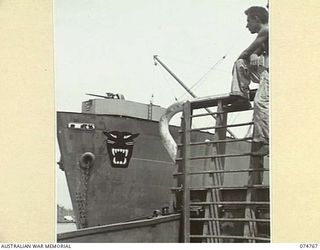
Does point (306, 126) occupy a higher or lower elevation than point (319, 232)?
higher

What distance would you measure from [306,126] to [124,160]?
0.52m

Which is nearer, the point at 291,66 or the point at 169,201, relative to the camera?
the point at 291,66

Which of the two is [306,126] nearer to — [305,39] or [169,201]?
[305,39]

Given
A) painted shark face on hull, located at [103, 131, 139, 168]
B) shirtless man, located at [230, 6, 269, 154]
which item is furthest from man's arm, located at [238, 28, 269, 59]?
painted shark face on hull, located at [103, 131, 139, 168]

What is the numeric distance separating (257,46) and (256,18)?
0.25ft

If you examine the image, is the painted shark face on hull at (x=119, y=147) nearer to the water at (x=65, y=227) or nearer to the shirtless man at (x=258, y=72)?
the water at (x=65, y=227)

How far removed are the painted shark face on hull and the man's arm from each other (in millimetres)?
386

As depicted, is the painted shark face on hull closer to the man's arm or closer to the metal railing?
the metal railing

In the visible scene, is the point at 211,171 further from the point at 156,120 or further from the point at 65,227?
the point at 65,227

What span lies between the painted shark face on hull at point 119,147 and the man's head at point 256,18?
45 cm

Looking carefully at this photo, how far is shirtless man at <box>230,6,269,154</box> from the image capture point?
1.73 m

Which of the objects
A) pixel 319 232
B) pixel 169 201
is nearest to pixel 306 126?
pixel 319 232

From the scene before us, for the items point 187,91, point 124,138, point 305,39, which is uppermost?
point 305,39

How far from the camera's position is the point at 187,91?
1.81 meters
